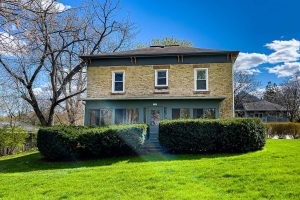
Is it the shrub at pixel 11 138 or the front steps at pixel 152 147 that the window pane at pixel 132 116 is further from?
the shrub at pixel 11 138

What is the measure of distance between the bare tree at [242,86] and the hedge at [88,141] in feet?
120

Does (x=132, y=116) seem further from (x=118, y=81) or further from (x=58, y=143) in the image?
(x=58, y=143)

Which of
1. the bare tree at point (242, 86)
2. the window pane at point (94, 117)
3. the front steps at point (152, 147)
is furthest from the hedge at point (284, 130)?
the bare tree at point (242, 86)

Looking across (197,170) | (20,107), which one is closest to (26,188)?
(197,170)

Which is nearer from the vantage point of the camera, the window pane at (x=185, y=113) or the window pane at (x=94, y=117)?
the window pane at (x=185, y=113)

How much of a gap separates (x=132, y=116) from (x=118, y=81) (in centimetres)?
290

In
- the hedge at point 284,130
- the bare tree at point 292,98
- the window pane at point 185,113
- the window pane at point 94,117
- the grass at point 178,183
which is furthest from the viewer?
the bare tree at point 292,98

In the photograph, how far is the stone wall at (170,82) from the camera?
62.1 feet

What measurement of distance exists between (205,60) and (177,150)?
819 cm

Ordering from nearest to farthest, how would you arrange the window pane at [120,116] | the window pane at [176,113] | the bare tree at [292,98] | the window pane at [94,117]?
the window pane at [176,113], the window pane at [120,116], the window pane at [94,117], the bare tree at [292,98]

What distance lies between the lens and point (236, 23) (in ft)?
69.5

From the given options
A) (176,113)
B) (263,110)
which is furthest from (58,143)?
(263,110)

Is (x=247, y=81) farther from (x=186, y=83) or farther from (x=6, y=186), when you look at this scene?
(x=6, y=186)

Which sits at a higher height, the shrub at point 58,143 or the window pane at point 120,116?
the window pane at point 120,116
